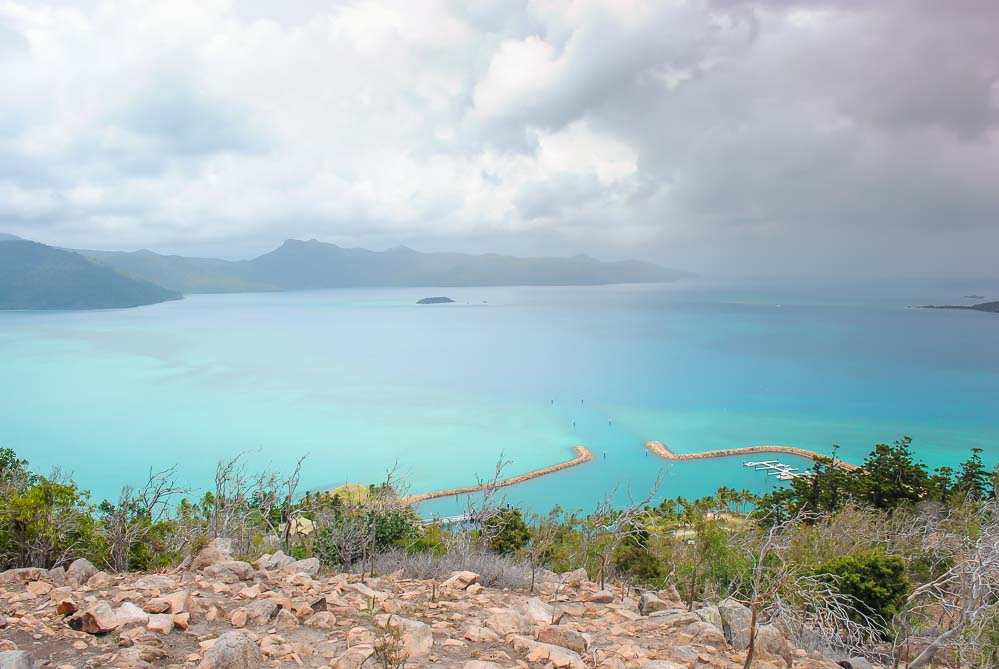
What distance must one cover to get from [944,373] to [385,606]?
11377 cm

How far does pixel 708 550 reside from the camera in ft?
54.0

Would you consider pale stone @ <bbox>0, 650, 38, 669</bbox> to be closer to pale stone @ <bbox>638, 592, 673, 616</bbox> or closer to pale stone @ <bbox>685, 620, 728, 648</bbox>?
pale stone @ <bbox>685, 620, 728, 648</bbox>

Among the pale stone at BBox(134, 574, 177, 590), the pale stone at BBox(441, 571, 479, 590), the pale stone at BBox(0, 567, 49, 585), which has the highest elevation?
the pale stone at BBox(0, 567, 49, 585)

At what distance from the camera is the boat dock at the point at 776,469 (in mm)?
46219

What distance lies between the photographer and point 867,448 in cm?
5556

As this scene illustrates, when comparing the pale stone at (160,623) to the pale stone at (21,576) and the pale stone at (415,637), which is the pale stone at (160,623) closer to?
the pale stone at (415,637)

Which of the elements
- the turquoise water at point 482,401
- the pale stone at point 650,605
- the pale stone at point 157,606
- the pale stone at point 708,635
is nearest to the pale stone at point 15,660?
the pale stone at point 157,606

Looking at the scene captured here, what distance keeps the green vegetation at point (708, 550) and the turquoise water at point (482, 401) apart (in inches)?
596

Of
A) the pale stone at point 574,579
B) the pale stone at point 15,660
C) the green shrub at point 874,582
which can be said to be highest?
the pale stone at point 15,660

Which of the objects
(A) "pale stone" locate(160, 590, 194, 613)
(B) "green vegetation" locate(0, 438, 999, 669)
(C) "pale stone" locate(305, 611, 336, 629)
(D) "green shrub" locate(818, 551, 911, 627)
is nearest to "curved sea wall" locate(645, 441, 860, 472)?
(B) "green vegetation" locate(0, 438, 999, 669)

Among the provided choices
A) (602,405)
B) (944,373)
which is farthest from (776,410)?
(944,373)

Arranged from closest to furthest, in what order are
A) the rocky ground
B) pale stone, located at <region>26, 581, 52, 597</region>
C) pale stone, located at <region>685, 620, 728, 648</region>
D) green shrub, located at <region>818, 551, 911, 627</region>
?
the rocky ground → pale stone, located at <region>26, 581, 52, 597</region> → pale stone, located at <region>685, 620, 728, 648</region> → green shrub, located at <region>818, 551, 911, 627</region>

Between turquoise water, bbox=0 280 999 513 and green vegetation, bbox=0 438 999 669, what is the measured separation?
49.7 feet

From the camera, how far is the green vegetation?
8.87m
